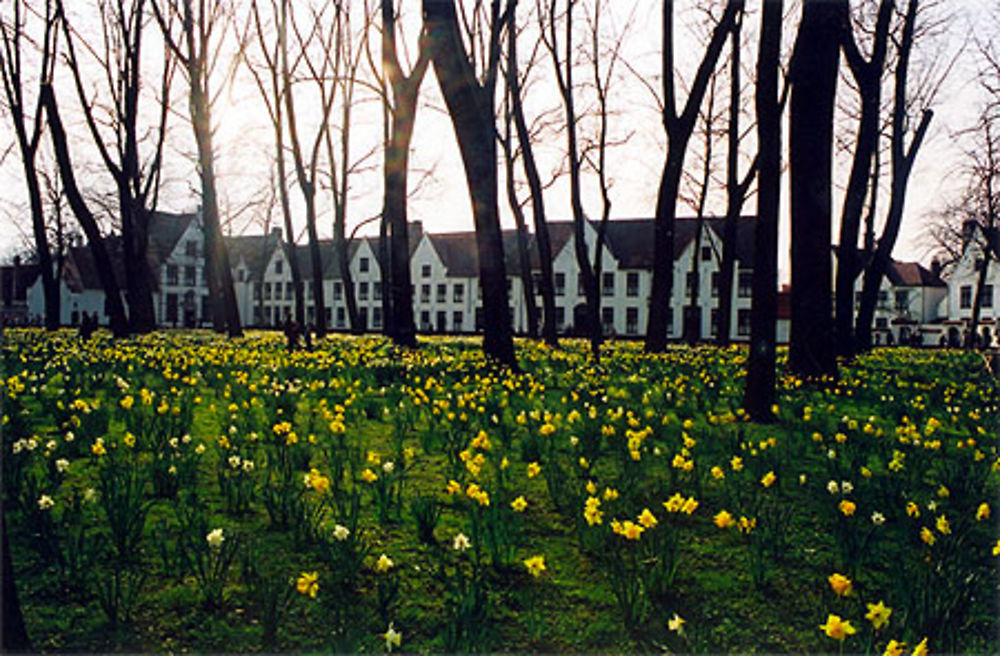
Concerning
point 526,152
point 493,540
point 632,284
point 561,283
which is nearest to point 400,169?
point 526,152

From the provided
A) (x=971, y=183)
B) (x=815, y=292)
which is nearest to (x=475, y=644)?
(x=815, y=292)

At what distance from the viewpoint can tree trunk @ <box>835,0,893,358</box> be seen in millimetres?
16703

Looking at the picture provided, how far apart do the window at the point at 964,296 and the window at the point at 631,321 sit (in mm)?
28618

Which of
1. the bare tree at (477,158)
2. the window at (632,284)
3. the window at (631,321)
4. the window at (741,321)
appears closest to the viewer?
the bare tree at (477,158)

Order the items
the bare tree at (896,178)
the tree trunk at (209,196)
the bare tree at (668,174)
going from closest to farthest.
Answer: the bare tree at (668,174), the bare tree at (896,178), the tree trunk at (209,196)

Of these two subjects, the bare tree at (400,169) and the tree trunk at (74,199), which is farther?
the tree trunk at (74,199)

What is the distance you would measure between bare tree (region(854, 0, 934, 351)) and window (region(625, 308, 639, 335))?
45.6m

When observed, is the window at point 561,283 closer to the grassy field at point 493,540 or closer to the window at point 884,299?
the window at point 884,299

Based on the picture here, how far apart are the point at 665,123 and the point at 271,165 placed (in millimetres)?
24563

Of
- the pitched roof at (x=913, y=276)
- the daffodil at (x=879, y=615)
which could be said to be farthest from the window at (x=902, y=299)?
the daffodil at (x=879, y=615)

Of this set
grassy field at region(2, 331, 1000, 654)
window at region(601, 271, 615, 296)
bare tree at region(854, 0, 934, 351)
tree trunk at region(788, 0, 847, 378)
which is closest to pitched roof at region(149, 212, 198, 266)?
window at region(601, 271, 615, 296)

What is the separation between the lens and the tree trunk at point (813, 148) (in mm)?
9789

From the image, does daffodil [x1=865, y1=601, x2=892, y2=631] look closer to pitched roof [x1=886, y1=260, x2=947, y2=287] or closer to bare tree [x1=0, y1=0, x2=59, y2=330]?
bare tree [x1=0, y1=0, x2=59, y2=330]

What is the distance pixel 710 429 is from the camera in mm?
5973
